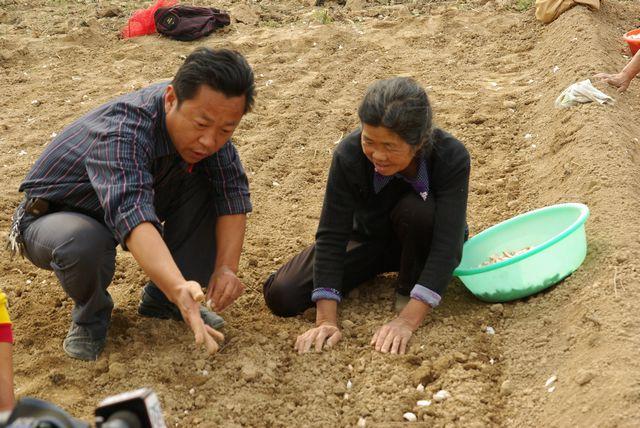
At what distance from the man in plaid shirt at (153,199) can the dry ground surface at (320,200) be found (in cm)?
23

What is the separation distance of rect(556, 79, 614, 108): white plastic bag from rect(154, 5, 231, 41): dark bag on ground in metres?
3.92

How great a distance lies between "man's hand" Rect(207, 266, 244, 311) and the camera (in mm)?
2997

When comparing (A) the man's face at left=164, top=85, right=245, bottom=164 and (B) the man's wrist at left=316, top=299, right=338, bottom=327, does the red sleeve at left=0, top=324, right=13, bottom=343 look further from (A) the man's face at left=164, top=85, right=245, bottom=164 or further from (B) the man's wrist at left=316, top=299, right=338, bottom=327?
(B) the man's wrist at left=316, top=299, right=338, bottom=327

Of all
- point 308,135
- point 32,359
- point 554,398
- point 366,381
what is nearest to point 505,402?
point 554,398

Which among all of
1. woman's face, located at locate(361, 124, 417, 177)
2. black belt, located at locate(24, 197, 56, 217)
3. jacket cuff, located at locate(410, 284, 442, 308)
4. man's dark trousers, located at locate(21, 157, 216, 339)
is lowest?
jacket cuff, located at locate(410, 284, 442, 308)

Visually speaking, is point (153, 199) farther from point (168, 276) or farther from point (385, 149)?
point (385, 149)

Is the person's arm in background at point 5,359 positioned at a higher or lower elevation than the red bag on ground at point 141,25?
higher

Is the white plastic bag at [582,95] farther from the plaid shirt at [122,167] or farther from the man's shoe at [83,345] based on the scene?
the man's shoe at [83,345]

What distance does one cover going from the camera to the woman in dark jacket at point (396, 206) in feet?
9.38

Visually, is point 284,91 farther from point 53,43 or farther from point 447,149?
point 447,149

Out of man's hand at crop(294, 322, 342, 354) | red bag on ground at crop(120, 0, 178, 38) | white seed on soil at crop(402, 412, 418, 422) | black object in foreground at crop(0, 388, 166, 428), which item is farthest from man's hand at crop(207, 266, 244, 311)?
red bag on ground at crop(120, 0, 178, 38)

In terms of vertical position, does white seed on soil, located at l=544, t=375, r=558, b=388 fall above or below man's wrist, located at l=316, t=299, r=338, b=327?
above

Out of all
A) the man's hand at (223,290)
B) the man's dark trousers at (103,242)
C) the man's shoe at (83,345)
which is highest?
the man's dark trousers at (103,242)

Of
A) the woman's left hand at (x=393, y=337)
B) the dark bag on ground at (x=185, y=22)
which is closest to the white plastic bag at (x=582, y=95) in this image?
the woman's left hand at (x=393, y=337)
